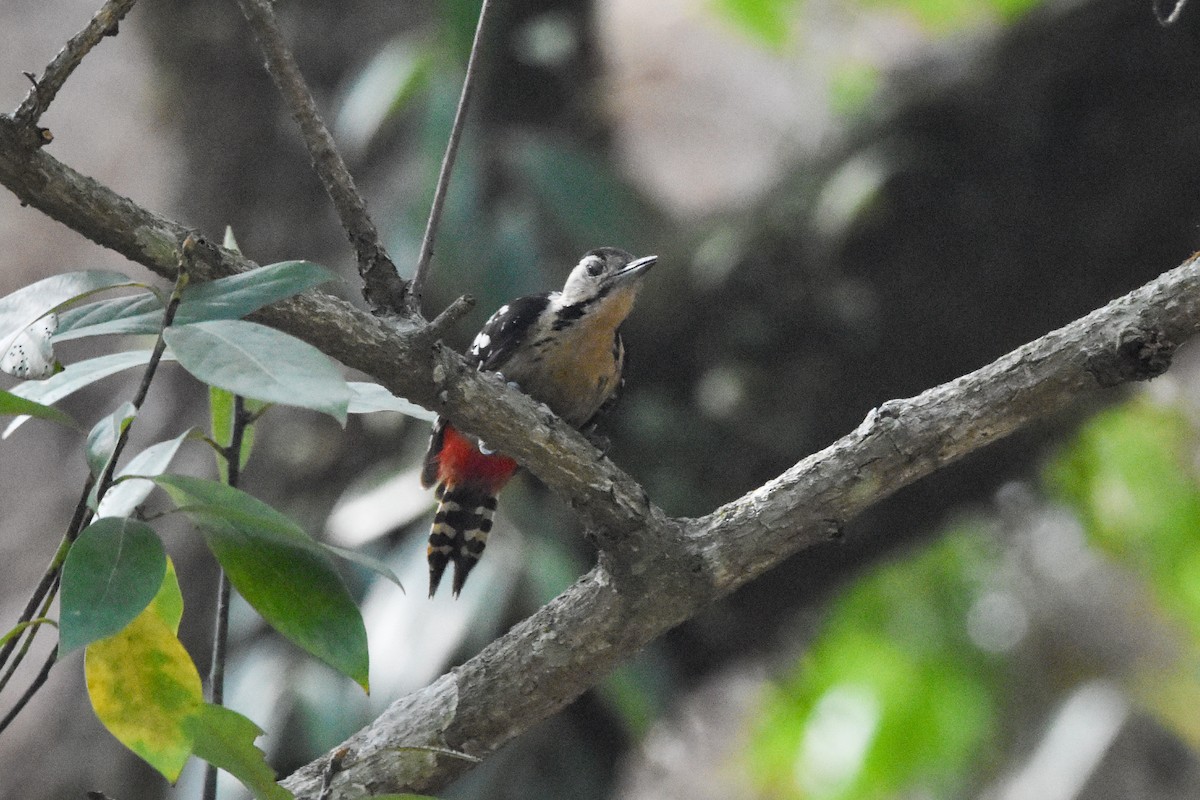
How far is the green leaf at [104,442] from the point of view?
1.52 m

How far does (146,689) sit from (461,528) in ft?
6.30

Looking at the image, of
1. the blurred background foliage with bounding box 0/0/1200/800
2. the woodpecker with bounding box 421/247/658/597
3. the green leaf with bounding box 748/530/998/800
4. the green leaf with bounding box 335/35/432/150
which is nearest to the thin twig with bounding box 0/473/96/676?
the woodpecker with bounding box 421/247/658/597

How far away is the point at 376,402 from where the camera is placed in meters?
1.80

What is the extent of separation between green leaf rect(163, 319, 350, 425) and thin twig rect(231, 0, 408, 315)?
44 cm

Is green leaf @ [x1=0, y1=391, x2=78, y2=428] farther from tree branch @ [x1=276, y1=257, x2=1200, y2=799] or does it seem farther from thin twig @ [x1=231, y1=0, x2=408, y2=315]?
tree branch @ [x1=276, y1=257, x2=1200, y2=799]

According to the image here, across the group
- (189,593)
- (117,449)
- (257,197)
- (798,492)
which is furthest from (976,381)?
(257,197)

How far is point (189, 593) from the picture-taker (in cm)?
508

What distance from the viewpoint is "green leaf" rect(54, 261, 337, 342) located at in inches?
58.9

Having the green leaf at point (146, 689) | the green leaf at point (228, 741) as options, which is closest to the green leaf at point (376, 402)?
the green leaf at point (146, 689)

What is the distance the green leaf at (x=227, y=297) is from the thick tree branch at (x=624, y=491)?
0.55ft

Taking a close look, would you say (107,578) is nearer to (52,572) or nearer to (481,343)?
(52,572)

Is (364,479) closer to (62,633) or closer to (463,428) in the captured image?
(463,428)

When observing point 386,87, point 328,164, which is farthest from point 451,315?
point 386,87

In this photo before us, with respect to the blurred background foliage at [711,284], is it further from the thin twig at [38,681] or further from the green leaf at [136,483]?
the thin twig at [38,681]
